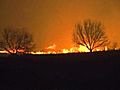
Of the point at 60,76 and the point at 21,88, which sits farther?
the point at 60,76

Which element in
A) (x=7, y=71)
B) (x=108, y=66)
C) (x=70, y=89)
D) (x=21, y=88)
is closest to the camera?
(x=70, y=89)

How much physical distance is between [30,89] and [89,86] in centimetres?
395

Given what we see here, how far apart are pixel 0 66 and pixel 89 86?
30.5 ft

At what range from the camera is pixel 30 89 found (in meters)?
28.3

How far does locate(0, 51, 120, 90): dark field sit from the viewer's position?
29.1 meters

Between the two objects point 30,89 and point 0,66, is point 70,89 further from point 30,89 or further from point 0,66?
point 0,66

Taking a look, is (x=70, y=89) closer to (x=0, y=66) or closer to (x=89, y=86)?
(x=89, y=86)

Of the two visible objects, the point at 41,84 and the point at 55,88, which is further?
the point at 41,84

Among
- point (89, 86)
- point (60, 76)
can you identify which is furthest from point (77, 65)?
point (89, 86)

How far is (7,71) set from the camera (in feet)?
111

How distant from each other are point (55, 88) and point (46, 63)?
6.05 m

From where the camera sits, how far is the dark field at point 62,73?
95.4ft

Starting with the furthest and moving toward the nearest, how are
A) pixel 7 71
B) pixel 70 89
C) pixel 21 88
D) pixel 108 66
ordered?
1. pixel 7 71
2. pixel 108 66
3. pixel 21 88
4. pixel 70 89

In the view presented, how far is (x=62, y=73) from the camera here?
A: 32000 mm
